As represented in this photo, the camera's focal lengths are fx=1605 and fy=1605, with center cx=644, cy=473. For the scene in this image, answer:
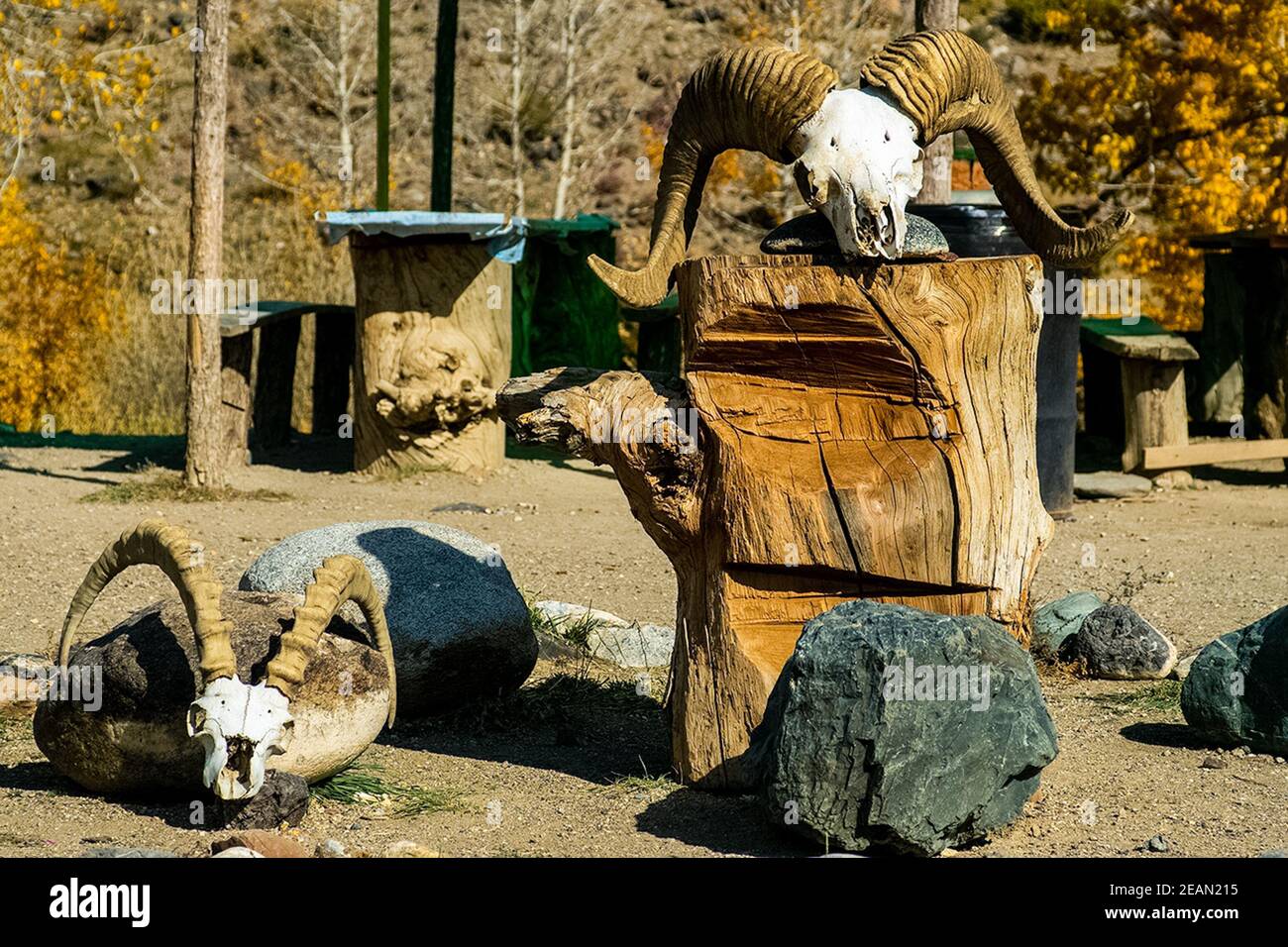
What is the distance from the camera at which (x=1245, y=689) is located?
607 centimetres

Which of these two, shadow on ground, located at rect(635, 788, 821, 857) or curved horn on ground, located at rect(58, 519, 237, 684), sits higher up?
curved horn on ground, located at rect(58, 519, 237, 684)

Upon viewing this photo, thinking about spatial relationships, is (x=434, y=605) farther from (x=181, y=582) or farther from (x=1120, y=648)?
(x=1120, y=648)

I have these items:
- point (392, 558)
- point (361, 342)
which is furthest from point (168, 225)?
point (392, 558)

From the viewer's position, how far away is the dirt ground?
525 cm

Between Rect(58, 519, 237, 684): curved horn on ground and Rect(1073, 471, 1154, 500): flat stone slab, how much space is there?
325 inches

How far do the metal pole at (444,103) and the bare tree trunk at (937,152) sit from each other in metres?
5.02

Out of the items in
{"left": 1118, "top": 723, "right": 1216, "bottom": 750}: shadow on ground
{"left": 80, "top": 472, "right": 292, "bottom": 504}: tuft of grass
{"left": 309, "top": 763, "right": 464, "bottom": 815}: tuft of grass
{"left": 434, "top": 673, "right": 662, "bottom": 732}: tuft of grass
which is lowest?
{"left": 309, "top": 763, "right": 464, "bottom": 815}: tuft of grass

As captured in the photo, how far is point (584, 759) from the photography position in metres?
6.30

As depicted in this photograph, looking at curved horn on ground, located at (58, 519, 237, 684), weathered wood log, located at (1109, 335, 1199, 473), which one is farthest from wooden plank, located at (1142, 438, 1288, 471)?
curved horn on ground, located at (58, 519, 237, 684)

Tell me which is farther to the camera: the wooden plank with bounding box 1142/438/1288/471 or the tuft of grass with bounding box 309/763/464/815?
the wooden plank with bounding box 1142/438/1288/471

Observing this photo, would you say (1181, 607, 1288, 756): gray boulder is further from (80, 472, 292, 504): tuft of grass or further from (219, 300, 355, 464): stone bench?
(219, 300, 355, 464): stone bench

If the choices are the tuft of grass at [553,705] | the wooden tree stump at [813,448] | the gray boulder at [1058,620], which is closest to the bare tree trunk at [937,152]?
the gray boulder at [1058,620]

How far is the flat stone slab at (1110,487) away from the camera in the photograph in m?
12.3

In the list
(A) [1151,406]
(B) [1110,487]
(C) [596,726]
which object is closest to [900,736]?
(C) [596,726]
